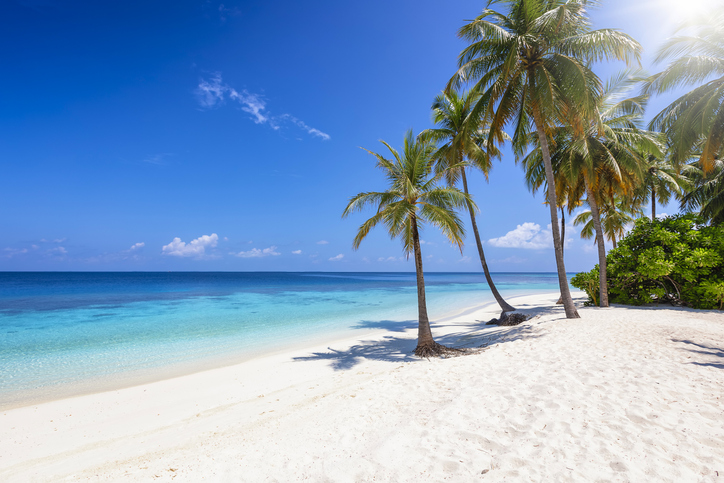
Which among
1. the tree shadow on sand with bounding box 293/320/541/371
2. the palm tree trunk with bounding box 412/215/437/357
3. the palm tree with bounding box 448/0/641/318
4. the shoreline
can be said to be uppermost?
the palm tree with bounding box 448/0/641/318

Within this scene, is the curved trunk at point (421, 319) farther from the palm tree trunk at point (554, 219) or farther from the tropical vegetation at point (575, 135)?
the palm tree trunk at point (554, 219)

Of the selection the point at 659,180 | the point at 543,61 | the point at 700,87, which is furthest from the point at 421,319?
the point at 659,180

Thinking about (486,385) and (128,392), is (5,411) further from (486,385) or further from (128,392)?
(486,385)

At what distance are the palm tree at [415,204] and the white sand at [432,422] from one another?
101 inches

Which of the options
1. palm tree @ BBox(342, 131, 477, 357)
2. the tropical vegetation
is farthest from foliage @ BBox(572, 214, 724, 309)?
palm tree @ BBox(342, 131, 477, 357)

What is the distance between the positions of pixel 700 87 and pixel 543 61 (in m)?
5.40

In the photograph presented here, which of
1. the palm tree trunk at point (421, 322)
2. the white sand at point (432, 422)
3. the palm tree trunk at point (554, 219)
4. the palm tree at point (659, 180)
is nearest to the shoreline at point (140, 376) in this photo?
the white sand at point (432, 422)

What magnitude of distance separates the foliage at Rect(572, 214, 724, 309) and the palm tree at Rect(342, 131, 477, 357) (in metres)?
9.13

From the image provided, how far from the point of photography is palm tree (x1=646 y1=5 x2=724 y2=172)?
9.27m

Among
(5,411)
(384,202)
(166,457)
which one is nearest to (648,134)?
(384,202)

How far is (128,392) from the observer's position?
23.4 feet

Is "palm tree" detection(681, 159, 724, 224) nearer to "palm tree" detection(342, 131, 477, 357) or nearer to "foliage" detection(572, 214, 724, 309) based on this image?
"foliage" detection(572, 214, 724, 309)

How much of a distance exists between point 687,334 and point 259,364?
36.4 ft

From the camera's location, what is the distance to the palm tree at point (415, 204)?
8508 millimetres
